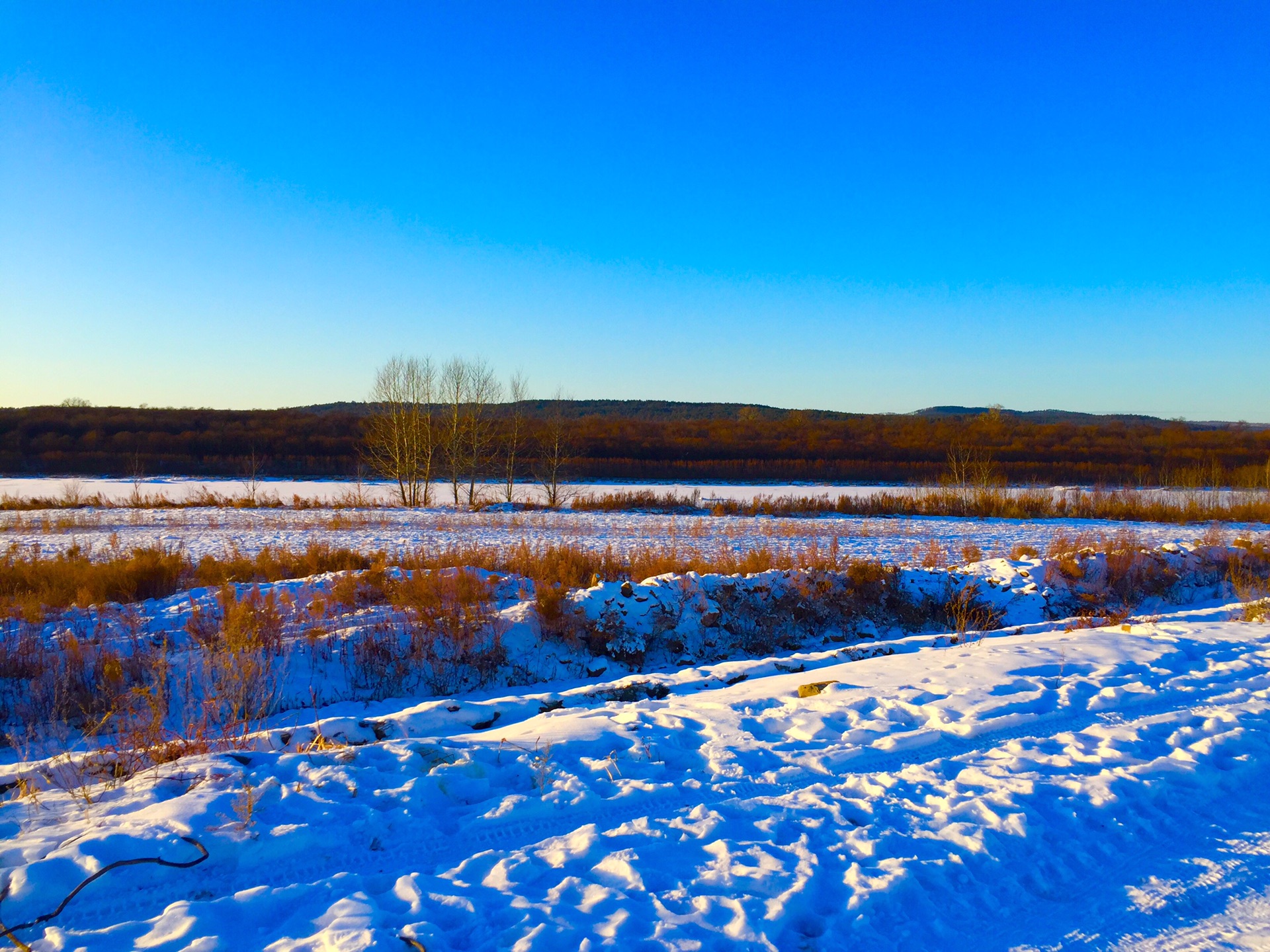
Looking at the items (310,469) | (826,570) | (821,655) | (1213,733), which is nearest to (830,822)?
(1213,733)

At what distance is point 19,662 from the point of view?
8164 mm

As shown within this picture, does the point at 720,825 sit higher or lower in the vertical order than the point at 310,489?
lower

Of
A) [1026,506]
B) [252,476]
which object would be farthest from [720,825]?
[252,476]

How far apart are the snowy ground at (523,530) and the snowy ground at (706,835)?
10425 millimetres

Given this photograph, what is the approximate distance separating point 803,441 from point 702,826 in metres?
64.5

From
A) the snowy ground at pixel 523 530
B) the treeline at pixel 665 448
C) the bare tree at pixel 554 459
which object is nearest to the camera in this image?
the snowy ground at pixel 523 530

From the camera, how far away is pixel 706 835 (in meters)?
3.72

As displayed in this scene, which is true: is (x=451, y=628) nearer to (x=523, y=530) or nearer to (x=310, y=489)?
(x=523, y=530)

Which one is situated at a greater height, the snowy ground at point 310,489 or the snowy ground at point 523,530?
the snowy ground at point 310,489

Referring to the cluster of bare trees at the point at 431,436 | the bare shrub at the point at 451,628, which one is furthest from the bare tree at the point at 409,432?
the bare shrub at the point at 451,628

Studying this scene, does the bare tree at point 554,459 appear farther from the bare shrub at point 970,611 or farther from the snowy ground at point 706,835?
the snowy ground at point 706,835

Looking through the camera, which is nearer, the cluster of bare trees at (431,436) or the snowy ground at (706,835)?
the snowy ground at (706,835)

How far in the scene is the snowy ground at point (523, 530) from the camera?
17.0m

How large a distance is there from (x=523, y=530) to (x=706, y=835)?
55.8ft
